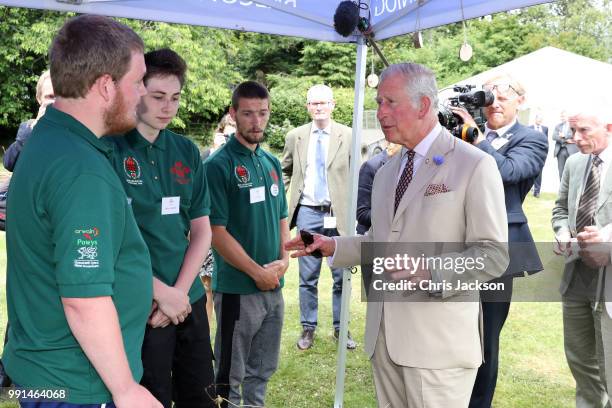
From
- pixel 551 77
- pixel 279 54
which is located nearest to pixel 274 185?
pixel 551 77

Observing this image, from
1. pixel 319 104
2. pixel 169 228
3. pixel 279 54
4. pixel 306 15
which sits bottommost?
pixel 169 228

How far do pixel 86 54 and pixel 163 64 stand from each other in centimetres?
107

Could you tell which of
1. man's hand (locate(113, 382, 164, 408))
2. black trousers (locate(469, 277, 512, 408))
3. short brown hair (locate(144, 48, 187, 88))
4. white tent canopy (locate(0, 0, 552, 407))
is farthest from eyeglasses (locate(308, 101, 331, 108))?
man's hand (locate(113, 382, 164, 408))

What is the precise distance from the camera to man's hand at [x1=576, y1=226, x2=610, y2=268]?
3.02 meters

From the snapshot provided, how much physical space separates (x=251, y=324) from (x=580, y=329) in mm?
1919

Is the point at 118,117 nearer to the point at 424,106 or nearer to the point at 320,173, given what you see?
the point at 424,106

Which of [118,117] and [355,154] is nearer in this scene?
[118,117]

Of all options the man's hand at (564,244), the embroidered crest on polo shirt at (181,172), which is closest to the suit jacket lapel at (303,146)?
the man's hand at (564,244)

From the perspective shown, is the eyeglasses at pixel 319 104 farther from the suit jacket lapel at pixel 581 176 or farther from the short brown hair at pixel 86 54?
the short brown hair at pixel 86 54

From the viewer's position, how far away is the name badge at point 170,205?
253 cm

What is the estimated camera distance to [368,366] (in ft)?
15.6

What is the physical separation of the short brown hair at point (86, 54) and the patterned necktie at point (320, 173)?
3.82m

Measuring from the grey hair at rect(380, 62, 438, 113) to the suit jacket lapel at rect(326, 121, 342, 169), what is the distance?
2931mm

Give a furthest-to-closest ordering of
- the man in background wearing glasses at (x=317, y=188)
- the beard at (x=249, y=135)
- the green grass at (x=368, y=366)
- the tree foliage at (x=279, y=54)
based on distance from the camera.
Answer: the tree foliage at (x=279, y=54) → the man in background wearing glasses at (x=317, y=188) → the green grass at (x=368, y=366) → the beard at (x=249, y=135)
